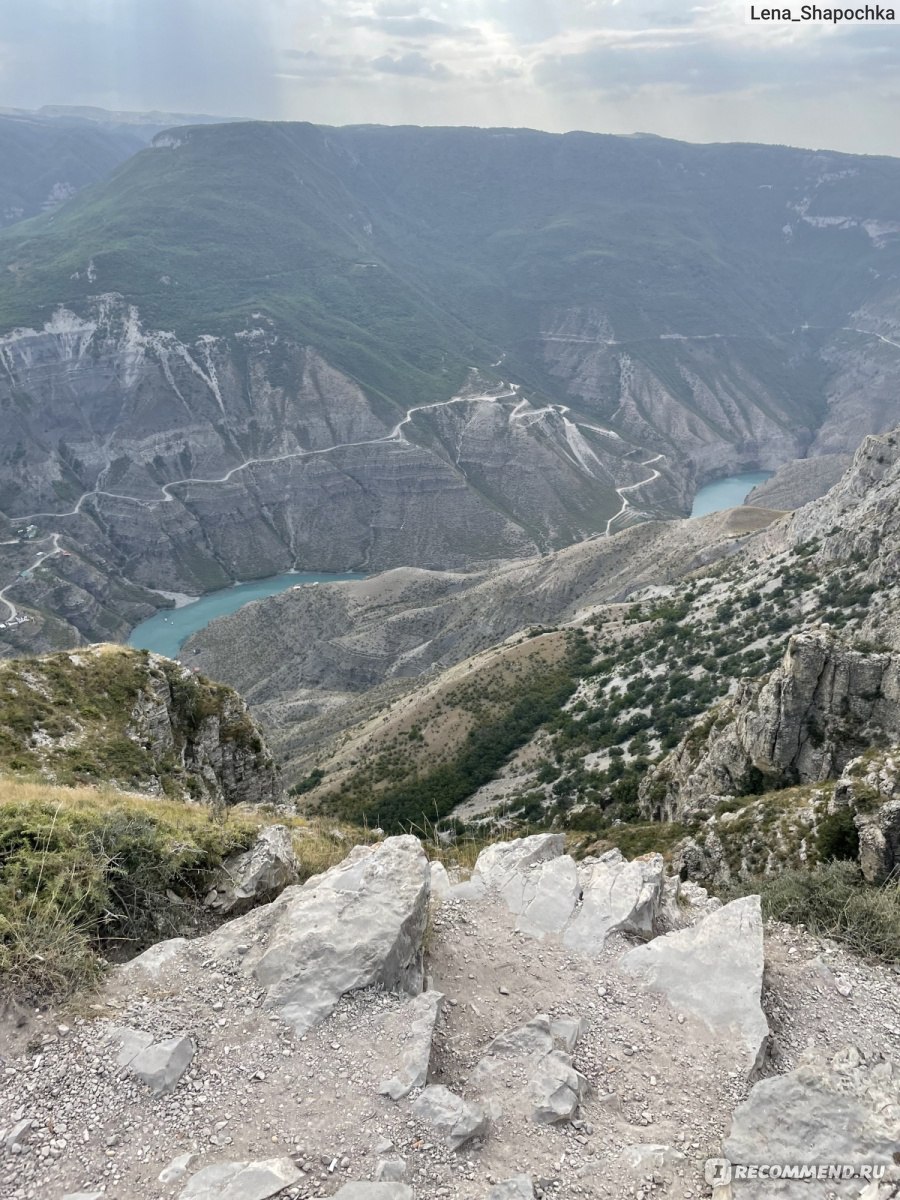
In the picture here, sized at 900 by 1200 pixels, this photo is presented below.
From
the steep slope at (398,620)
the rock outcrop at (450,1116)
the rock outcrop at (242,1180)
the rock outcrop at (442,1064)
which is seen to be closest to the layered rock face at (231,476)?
the steep slope at (398,620)

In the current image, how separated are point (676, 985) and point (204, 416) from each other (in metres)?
201

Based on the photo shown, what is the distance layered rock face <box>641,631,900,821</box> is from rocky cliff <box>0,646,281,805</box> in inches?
636

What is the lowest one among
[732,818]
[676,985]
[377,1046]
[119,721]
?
[732,818]

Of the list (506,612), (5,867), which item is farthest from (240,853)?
(506,612)

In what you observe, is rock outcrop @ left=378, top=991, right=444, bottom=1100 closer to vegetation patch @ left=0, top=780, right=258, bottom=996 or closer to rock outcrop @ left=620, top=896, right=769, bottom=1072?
rock outcrop @ left=620, top=896, right=769, bottom=1072

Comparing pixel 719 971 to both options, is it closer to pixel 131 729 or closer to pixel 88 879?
pixel 88 879

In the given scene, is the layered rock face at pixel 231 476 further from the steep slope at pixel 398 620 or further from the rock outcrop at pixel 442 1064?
the rock outcrop at pixel 442 1064

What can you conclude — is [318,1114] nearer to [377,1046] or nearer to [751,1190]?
[377,1046]

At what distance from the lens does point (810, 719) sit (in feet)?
83.8

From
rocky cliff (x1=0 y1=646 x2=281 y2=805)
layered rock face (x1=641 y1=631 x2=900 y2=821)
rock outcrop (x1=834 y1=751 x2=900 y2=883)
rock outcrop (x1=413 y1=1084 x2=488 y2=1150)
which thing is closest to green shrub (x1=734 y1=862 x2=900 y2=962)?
rock outcrop (x1=834 y1=751 x2=900 y2=883)

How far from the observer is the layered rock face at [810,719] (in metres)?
24.7

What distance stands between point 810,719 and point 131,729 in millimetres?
22169

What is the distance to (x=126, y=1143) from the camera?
727 cm

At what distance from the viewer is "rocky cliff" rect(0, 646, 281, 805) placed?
21547 millimetres
